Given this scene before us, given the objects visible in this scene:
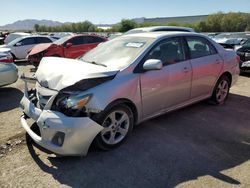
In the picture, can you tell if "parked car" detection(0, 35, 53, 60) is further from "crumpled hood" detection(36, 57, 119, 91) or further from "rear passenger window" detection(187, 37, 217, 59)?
"rear passenger window" detection(187, 37, 217, 59)

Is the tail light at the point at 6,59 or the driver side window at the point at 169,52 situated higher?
the driver side window at the point at 169,52

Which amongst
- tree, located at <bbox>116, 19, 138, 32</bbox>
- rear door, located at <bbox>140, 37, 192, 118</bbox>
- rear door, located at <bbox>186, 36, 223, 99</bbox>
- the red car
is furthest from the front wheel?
tree, located at <bbox>116, 19, 138, 32</bbox>

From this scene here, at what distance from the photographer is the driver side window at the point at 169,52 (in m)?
4.46

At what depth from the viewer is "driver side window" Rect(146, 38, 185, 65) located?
4465 mm

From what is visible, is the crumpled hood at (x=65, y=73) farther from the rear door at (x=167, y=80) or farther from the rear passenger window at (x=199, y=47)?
the rear passenger window at (x=199, y=47)

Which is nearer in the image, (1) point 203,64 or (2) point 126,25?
(1) point 203,64

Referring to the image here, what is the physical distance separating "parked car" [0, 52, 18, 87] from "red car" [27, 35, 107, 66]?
3.96 m

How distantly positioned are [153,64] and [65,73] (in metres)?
1.23

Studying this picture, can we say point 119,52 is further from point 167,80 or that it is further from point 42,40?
point 42,40

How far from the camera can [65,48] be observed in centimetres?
1205

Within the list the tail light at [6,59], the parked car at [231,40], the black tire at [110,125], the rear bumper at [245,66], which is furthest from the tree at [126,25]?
the black tire at [110,125]

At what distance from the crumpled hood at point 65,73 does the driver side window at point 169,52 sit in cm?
89

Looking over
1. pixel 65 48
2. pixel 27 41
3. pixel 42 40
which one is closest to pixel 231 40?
pixel 65 48

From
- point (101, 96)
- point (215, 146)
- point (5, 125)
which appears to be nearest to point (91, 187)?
point (101, 96)
